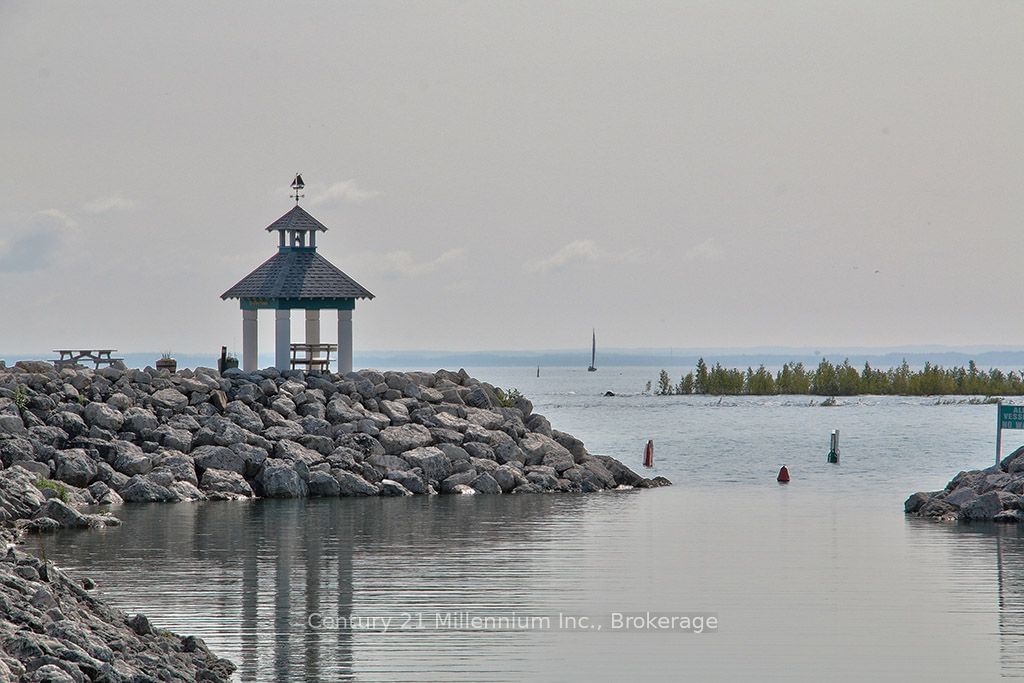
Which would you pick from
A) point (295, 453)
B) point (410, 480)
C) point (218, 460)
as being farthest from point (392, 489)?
point (218, 460)

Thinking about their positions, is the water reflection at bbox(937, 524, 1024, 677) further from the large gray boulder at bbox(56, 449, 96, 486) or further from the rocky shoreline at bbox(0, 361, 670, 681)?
the large gray boulder at bbox(56, 449, 96, 486)

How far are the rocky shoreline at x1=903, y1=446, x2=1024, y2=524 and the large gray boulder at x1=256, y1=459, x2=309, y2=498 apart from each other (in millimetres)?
11301

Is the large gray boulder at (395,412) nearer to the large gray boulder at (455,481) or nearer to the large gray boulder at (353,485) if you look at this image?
the large gray boulder at (455,481)

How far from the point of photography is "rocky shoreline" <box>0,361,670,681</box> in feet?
79.5

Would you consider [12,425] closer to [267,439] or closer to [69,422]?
[69,422]

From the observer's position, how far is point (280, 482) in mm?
25312

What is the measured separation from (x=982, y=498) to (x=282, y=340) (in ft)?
51.7

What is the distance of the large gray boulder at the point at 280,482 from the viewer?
25.3 metres

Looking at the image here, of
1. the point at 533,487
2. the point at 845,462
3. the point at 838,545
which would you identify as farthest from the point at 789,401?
the point at 838,545

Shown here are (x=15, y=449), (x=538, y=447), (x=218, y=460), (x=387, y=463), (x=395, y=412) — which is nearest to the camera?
(x=15, y=449)

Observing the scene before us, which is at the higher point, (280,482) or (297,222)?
(297,222)

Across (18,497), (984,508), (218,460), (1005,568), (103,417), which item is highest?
(103,417)

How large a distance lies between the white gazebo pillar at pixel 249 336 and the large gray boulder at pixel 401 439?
5.44 metres

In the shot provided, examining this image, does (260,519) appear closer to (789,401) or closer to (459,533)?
(459,533)
